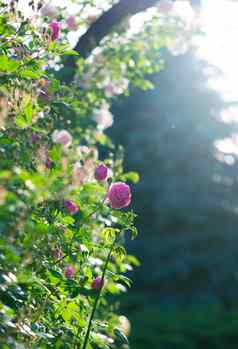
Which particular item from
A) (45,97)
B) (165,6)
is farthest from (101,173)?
(165,6)

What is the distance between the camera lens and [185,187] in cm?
1844

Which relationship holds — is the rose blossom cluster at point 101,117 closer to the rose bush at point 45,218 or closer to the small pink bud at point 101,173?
the rose bush at point 45,218

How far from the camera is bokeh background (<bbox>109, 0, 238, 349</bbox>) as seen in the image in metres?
16.4

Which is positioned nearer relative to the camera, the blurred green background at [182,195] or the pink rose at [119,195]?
the pink rose at [119,195]

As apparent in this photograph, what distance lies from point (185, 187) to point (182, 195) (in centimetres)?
25

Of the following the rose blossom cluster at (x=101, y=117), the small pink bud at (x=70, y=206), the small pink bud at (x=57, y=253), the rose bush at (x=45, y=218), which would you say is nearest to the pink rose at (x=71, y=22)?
the rose blossom cluster at (x=101, y=117)

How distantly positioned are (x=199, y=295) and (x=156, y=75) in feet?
19.5

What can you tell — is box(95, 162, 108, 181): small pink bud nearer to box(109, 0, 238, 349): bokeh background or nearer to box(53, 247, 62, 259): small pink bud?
box(53, 247, 62, 259): small pink bud

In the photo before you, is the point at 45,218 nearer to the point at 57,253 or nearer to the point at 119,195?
the point at 57,253

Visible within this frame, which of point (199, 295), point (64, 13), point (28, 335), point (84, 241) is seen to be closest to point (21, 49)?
point (84, 241)

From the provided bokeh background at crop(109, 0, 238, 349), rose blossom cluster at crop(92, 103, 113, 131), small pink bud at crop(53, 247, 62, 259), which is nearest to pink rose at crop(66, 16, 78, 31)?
rose blossom cluster at crop(92, 103, 113, 131)

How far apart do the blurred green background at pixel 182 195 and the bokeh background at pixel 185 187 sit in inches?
0.8

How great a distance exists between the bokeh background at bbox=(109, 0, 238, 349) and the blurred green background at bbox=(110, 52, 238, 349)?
0.02 meters

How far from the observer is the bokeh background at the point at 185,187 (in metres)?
16.4
